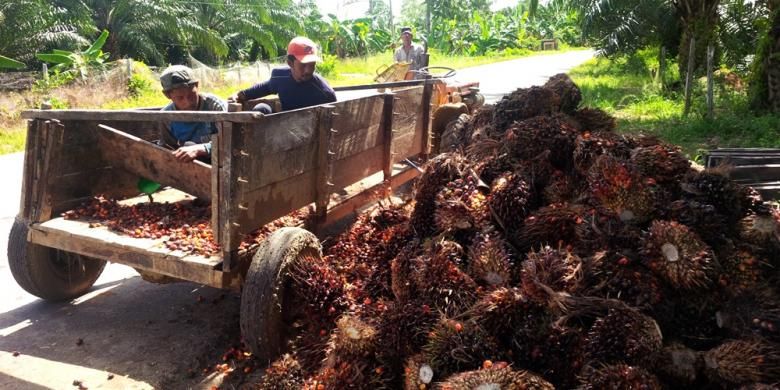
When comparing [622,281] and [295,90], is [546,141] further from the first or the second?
[295,90]

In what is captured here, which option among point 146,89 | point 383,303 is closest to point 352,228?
point 383,303

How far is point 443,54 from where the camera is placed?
A: 130 ft

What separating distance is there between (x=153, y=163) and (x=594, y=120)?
334 centimetres

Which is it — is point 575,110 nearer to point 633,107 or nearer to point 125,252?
point 125,252

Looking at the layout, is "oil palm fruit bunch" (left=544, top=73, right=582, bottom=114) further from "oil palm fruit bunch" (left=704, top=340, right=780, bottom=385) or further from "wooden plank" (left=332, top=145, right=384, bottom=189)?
"oil palm fruit bunch" (left=704, top=340, right=780, bottom=385)

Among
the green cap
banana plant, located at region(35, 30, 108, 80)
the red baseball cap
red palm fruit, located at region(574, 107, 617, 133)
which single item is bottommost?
red palm fruit, located at region(574, 107, 617, 133)

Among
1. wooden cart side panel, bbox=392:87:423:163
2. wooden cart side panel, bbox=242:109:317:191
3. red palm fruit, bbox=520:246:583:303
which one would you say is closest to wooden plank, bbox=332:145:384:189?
wooden cart side panel, bbox=392:87:423:163

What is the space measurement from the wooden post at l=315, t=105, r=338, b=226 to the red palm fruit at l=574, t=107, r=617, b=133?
190cm

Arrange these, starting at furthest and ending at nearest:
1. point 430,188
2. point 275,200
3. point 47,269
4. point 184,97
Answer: point 184,97 → point 47,269 → point 430,188 → point 275,200

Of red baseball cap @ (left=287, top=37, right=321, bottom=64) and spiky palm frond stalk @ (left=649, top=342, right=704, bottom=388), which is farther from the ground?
red baseball cap @ (left=287, top=37, right=321, bottom=64)

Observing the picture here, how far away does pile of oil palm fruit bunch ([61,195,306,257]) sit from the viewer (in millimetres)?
3870

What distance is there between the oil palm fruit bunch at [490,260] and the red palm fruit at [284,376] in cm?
113

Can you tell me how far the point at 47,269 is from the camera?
4.55 m

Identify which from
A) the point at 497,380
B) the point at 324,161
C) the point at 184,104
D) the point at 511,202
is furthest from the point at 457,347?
the point at 184,104
